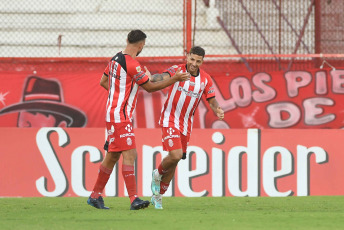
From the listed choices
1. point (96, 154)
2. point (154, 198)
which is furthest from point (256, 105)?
point (154, 198)

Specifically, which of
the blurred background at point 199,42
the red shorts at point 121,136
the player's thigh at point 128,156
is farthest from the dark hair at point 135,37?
the blurred background at point 199,42

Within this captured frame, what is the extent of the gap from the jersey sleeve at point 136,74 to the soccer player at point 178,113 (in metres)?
0.48

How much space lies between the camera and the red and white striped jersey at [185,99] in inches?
410

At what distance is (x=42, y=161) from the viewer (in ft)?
44.1

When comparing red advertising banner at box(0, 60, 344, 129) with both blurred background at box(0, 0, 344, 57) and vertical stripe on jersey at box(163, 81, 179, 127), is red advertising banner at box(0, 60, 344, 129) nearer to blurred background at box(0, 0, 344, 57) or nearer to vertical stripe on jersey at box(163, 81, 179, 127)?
blurred background at box(0, 0, 344, 57)

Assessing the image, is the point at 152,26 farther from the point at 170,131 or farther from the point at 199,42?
the point at 170,131

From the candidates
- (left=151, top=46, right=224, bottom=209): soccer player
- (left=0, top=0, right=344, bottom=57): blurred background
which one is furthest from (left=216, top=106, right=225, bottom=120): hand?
(left=0, top=0, right=344, bottom=57): blurred background

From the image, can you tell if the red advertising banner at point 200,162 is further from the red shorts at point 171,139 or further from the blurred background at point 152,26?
the red shorts at point 171,139

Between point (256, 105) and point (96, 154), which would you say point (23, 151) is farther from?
point (256, 105)

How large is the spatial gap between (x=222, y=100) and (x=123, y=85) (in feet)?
15.0

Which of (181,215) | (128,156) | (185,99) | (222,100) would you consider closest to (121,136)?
(128,156)

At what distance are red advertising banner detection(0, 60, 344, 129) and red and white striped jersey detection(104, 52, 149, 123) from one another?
433 cm

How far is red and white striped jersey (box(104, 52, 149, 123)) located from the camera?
9461 millimetres

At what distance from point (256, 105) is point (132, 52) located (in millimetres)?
4728
